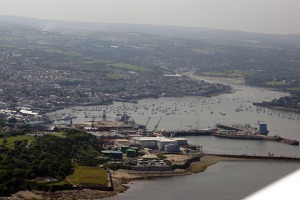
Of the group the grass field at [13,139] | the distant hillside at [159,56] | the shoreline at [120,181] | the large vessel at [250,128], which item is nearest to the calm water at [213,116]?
the large vessel at [250,128]

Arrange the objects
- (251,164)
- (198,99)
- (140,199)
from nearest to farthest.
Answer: (140,199), (251,164), (198,99)

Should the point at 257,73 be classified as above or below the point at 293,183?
below

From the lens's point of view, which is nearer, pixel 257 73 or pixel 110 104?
pixel 110 104

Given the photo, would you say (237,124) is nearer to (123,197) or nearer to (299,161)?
(299,161)

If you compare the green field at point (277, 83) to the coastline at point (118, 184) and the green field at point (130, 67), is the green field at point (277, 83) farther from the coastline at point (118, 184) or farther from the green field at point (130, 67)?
the coastline at point (118, 184)

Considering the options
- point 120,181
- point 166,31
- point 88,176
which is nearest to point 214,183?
point 120,181

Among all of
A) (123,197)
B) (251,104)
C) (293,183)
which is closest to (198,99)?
(251,104)

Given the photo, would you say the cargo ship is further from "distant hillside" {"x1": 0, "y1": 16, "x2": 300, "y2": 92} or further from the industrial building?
"distant hillside" {"x1": 0, "y1": 16, "x2": 300, "y2": 92}
